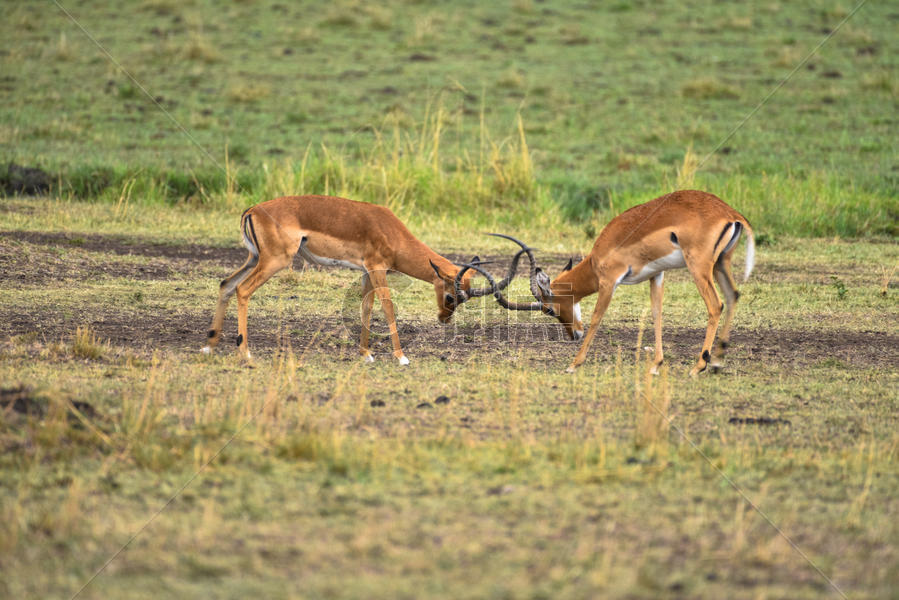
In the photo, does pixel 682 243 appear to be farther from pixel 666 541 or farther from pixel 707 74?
pixel 707 74

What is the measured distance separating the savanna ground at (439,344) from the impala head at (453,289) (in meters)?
0.40

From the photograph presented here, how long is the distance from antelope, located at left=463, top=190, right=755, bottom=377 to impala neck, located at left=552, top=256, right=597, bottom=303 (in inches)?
1.1

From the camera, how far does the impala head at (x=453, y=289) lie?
27.1 feet

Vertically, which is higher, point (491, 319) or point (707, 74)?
point (707, 74)

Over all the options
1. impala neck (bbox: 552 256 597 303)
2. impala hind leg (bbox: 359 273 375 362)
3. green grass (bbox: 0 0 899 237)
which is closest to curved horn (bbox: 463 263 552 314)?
impala neck (bbox: 552 256 597 303)

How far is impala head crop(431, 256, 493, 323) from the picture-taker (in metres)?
8.25

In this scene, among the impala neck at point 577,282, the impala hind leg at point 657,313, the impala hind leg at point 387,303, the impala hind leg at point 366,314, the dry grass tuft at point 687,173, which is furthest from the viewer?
the dry grass tuft at point 687,173

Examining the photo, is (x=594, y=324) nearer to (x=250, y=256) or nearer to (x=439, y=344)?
(x=439, y=344)

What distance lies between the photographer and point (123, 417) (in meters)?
5.79

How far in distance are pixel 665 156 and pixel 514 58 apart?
21.4 ft

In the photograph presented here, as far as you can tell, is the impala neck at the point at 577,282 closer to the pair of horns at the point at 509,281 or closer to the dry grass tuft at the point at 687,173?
the pair of horns at the point at 509,281

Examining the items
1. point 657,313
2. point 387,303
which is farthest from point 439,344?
point 657,313

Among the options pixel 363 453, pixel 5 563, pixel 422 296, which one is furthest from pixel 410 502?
pixel 422 296

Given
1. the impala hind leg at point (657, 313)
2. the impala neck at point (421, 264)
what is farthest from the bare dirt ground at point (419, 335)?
the impala neck at point (421, 264)
